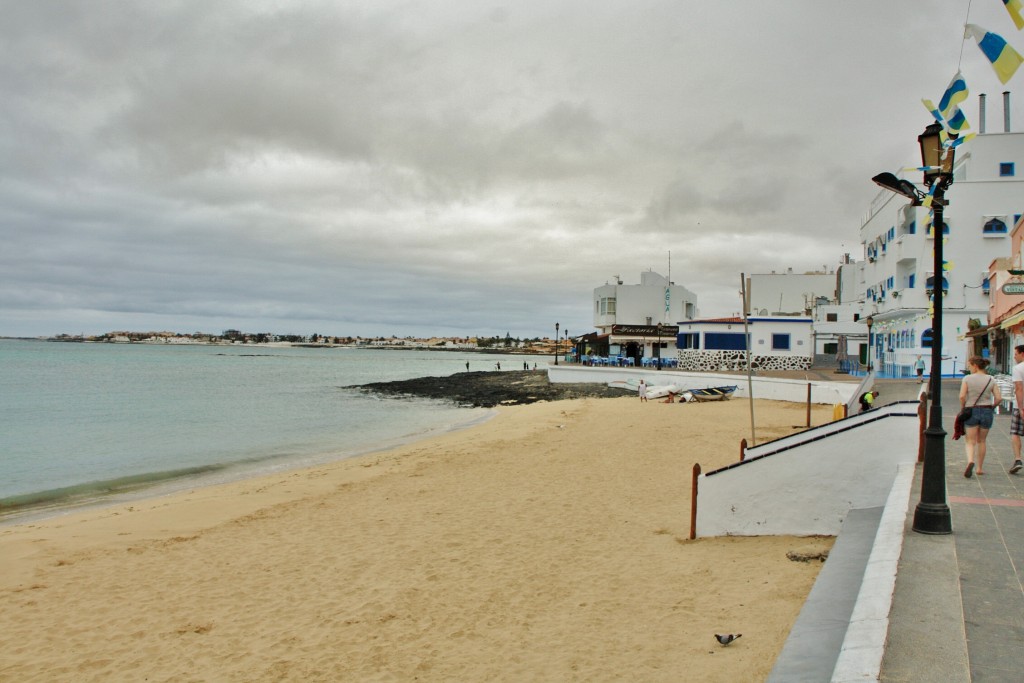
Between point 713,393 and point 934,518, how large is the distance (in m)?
28.6

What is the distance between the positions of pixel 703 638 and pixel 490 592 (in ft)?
8.78

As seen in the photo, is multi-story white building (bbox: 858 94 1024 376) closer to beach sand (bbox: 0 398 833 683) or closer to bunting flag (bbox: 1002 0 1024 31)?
beach sand (bbox: 0 398 833 683)

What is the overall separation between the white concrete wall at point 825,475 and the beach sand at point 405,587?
399 millimetres

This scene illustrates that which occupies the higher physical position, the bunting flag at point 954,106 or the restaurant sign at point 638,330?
the bunting flag at point 954,106

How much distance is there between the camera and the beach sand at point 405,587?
20.3 ft

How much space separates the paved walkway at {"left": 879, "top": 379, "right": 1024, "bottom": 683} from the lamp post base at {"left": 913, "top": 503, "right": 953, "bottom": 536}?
82 millimetres

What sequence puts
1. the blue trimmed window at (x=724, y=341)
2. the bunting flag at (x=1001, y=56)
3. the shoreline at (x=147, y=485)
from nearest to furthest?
the bunting flag at (x=1001, y=56) → the shoreline at (x=147, y=485) → the blue trimmed window at (x=724, y=341)

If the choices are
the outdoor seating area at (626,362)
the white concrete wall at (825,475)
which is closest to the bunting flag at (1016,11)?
the white concrete wall at (825,475)

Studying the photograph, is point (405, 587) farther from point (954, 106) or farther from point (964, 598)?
point (954, 106)

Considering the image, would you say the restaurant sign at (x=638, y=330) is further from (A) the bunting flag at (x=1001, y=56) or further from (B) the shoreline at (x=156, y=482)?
(A) the bunting flag at (x=1001, y=56)

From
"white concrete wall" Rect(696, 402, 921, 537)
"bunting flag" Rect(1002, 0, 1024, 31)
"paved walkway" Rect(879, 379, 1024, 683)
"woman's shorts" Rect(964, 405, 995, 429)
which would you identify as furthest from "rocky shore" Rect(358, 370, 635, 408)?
"bunting flag" Rect(1002, 0, 1024, 31)

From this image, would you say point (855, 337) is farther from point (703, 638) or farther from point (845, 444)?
point (703, 638)

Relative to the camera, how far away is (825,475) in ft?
27.7

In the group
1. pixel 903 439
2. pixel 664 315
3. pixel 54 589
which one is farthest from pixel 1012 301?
pixel 664 315
